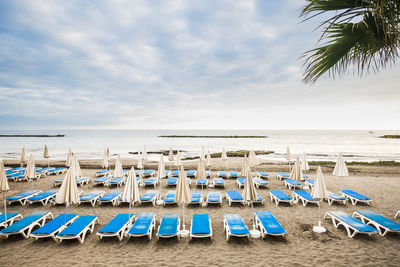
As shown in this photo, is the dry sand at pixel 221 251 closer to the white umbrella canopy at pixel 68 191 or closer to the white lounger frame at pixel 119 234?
the white lounger frame at pixel 119 234

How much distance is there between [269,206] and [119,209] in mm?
7546

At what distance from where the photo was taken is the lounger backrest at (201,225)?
656 cm

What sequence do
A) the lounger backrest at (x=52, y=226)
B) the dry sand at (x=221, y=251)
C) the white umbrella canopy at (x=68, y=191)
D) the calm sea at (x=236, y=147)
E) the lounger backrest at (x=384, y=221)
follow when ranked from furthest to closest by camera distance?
the calm sea at (x=236, y=147)
the lounger backrest at (x=384, y=221)
the lounger backrest at (x=52, y=226)
the white umbrella canopy at (x=68, y=191)
the dry sand at (x=221, y=251)

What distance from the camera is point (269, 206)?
9.91 meters

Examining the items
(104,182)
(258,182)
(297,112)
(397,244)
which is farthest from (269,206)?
(297,112)

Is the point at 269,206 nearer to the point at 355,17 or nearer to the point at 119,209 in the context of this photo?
the point at 119,209

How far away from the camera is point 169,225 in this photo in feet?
23.1

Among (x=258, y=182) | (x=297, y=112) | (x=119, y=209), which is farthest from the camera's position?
(x=297, y=112)

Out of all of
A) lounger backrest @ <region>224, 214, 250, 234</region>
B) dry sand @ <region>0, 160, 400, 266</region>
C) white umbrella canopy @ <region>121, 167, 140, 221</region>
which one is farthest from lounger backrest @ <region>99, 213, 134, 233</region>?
lounger backrest @ <region>224, 214, 250, 234</region>

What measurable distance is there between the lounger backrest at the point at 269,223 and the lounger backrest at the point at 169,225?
315 cm

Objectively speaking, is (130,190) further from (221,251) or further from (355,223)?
(355,223)

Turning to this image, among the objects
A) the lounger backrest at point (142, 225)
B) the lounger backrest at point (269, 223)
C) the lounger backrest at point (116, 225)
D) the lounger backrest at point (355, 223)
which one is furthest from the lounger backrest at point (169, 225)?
the lounger backrest at point (355, 223)

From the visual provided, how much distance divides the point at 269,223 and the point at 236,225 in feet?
4.01

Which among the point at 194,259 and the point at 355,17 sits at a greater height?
the point at 355,17
